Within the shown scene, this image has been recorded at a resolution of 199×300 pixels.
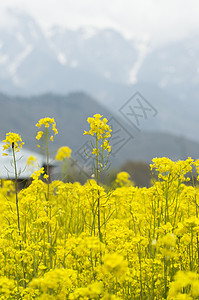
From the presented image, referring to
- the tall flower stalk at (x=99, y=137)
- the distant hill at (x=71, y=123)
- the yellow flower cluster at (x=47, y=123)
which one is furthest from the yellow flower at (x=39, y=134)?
the distant hill at (x=71, y=123)

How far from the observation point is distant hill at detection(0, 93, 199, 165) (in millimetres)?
115062

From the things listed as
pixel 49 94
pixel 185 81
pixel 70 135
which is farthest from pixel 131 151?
pixel 185 81

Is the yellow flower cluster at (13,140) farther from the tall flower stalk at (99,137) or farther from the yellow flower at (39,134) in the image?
the tall flower stalk at (99,137)

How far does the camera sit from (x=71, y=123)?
143625 mm

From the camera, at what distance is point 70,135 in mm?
134375

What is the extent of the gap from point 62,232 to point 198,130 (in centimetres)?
14802

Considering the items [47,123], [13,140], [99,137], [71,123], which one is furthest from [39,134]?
[71,123]

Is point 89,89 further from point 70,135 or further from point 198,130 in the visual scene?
point 198,130

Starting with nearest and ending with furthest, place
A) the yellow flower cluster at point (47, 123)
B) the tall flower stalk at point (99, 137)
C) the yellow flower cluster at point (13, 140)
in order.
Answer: the tall flower stalk at point (99, 137), the yellow flower cluster at point (13, 140), the yellow flower cluster at point (47, 123)

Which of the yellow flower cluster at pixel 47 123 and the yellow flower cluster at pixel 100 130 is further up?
the yellow flower cluster at pixel 47 123

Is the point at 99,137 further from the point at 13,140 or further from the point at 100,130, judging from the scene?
the point at 13,140

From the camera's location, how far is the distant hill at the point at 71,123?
115m

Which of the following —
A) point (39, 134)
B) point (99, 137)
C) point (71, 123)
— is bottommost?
point (99, 137)

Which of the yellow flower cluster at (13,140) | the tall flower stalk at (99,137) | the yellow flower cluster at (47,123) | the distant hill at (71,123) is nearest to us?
the tall flower stalk at (99,137)
